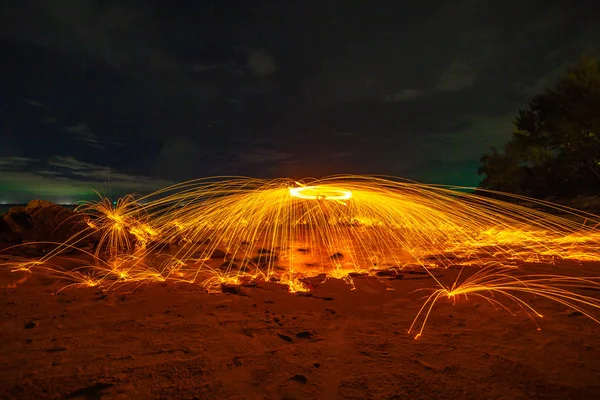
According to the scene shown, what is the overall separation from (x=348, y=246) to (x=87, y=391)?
691cm

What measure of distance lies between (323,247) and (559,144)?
1924cm

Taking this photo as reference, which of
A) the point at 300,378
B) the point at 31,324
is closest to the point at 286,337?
the point at 300,378

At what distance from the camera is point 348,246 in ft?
27.6

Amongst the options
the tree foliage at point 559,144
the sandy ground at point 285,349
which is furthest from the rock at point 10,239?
the tree foliage at point 559,144

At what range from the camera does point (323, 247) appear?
8398 mm

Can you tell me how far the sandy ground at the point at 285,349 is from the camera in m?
2.14

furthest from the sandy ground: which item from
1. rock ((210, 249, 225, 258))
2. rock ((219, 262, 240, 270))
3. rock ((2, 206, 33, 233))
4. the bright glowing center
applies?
rock ((2, 206, 33, 233))

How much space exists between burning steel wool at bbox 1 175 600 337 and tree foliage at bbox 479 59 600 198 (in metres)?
13.0

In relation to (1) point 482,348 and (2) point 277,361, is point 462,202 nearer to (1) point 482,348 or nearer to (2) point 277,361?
(1) point 482,348

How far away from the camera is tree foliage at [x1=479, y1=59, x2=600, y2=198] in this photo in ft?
57.0

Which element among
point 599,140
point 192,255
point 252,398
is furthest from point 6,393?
point 599,140

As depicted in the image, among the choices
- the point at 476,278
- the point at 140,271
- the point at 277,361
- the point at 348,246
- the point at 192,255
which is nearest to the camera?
the point at 277,361

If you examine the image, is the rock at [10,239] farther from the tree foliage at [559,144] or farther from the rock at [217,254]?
the tree foliage at [559,144]

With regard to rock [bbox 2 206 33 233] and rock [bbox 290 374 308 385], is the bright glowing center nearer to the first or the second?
rock [bbox 290 374 308 385]
